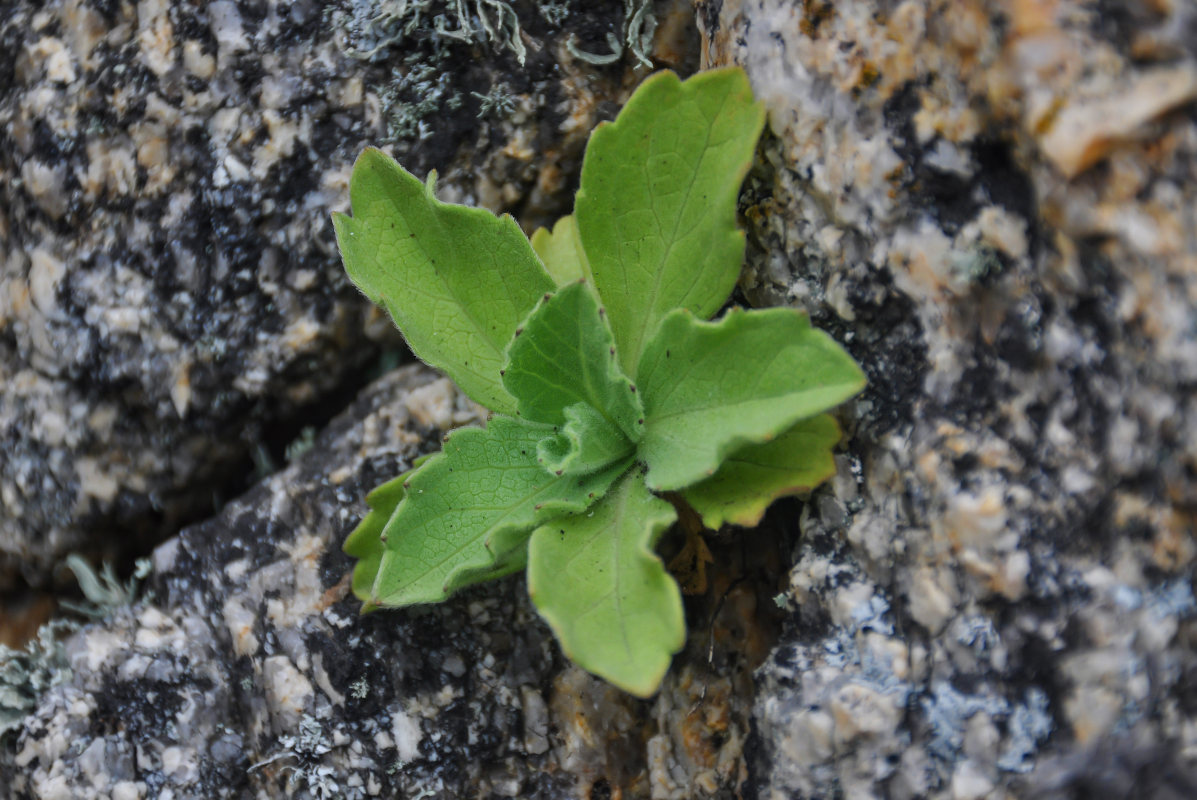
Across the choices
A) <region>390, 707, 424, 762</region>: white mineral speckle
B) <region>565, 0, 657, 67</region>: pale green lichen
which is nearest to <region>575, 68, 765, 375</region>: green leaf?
<region>565, 0, 657, 67</region>: pale green lichen

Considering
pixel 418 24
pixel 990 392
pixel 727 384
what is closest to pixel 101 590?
pixel 418 24

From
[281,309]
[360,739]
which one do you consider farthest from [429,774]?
[281,309]

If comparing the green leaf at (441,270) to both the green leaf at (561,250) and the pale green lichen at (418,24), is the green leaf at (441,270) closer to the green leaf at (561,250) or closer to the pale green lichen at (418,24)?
the green leaf at (561,250)

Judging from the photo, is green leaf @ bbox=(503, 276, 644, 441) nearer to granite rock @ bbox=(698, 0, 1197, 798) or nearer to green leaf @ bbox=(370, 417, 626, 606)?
green leaf @ bbox=(370, 417, 626, 606)

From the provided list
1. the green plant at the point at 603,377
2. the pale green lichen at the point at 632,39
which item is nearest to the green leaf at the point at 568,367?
the green plant at the point at 603,377

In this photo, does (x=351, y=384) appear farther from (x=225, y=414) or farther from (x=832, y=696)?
(x=832, y=696)

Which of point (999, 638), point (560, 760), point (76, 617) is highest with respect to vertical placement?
point (999, 638)
